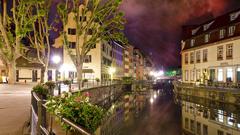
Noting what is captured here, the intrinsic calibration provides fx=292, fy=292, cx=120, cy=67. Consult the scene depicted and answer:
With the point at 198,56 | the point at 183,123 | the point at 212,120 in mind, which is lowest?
the point at 183,123

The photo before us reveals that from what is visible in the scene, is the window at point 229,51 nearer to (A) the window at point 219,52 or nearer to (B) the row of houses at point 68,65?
(A) the window at point 219,52

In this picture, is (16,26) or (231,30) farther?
(231,30)

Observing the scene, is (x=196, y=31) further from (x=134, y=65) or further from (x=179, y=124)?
(x=134, y=65)

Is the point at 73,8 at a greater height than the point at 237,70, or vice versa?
the point at 73,8

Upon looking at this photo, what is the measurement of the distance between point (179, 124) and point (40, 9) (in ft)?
61.1

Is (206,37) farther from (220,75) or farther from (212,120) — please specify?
(212,120)

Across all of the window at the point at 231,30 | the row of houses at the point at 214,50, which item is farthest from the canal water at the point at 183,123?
the window at the point at 231,30

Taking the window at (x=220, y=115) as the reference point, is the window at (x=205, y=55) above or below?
above

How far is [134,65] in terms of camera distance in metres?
115

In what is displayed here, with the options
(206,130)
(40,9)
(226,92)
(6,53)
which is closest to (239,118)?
(206,130)

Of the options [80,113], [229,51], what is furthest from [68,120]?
[229,51]

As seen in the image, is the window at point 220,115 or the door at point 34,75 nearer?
the window at point 220,115

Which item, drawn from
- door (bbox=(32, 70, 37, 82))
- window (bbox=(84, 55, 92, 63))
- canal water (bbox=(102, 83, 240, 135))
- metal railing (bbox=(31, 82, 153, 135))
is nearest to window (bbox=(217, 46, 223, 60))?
canal water (bbox=(102, 83, 240, 135))

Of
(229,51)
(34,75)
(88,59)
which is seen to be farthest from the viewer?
(88,59)
